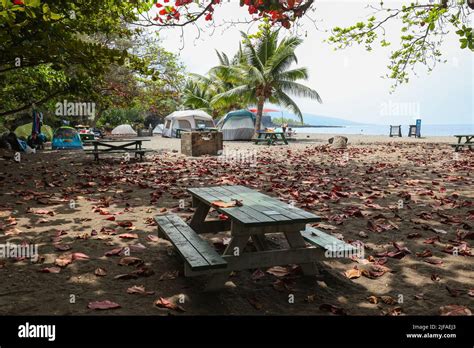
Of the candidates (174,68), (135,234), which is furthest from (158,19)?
(174,68)

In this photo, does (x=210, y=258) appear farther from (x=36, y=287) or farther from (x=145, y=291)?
(x=36, y=287)

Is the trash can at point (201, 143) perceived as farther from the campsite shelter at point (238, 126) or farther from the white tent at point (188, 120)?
the white tent at point (188, 120)

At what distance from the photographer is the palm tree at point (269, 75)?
27.3m

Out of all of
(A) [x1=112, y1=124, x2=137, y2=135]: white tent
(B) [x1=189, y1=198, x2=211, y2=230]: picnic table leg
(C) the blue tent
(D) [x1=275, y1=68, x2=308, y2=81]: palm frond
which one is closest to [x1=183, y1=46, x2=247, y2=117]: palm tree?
(A) [x1=112, y1=124, x2=137, y2=135]: white tent

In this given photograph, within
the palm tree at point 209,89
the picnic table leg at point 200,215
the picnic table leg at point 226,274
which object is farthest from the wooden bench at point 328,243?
the palm tree at point 209,89

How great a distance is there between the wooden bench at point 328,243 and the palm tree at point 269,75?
2438cm

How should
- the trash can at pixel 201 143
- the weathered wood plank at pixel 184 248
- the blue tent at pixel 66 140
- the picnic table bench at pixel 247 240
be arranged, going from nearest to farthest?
1. the weathered wood plank at pixel 184 248
2. the picnic table bench at pixel 247 240
3. the trash can at pixel 201 143
4. the blue tent at pixel 66 140

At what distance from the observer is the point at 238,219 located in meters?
3.15

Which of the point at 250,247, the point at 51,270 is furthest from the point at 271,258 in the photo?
the point at 51,270

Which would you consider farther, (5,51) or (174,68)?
(174,68)

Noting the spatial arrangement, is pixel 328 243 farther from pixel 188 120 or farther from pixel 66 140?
pixel 188 120

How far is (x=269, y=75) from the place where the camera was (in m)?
27.7

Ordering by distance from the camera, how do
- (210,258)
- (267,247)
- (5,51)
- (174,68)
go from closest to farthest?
(210,258) < (267,247) < (5,51) < (174,68)

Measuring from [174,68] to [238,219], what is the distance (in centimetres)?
2997
